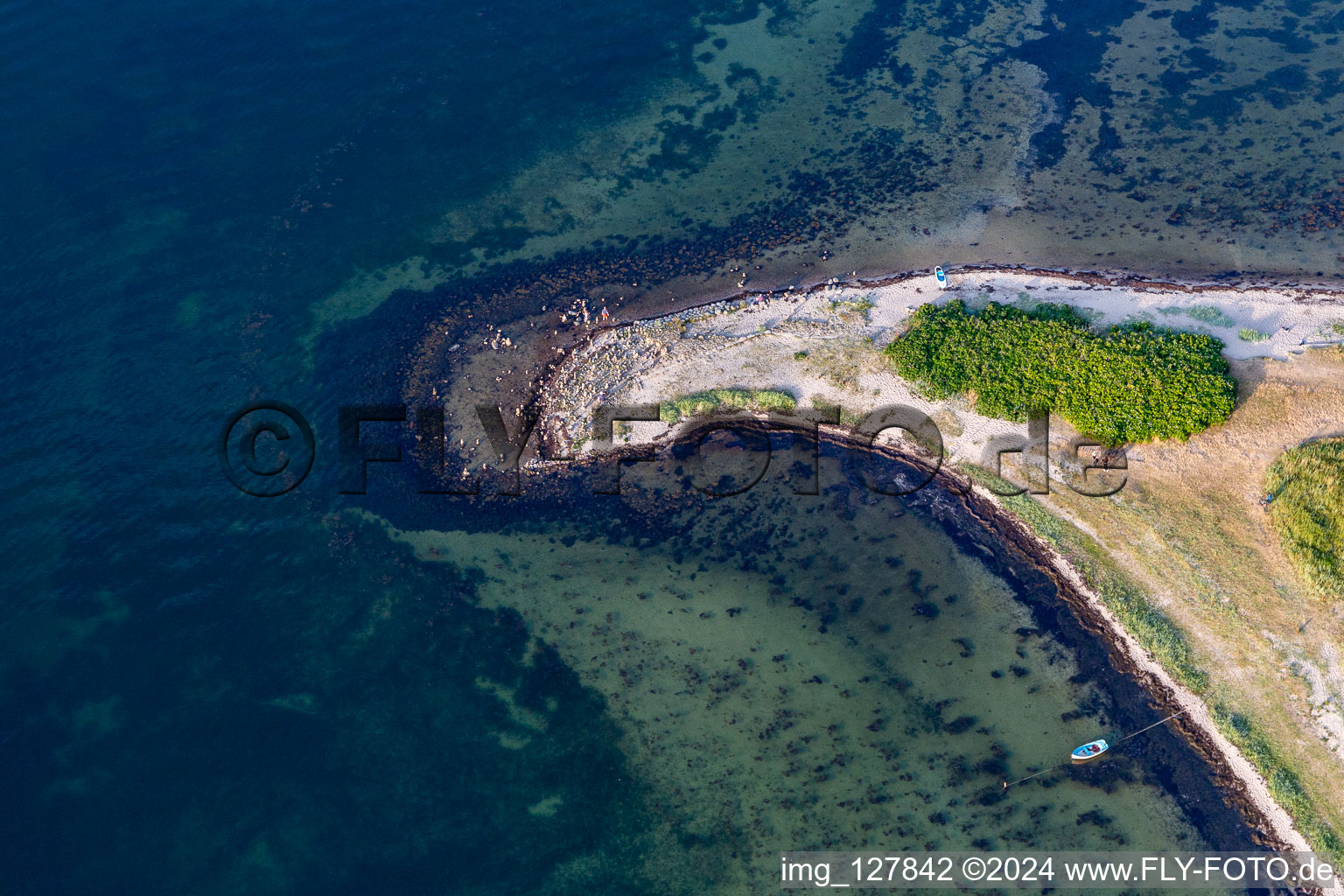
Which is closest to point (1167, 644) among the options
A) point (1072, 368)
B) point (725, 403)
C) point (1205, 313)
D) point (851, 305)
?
point (1072, 368)

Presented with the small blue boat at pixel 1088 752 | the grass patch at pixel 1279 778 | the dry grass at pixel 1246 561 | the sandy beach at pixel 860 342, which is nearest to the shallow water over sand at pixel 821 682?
the small blue boat at pixel 1088 752

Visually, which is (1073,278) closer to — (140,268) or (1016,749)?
(1016,749)

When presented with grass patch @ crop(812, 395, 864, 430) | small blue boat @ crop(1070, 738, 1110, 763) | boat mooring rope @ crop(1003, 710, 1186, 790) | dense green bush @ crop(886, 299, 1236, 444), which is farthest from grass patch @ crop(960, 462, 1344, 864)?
grass patch @ crop(812, 395, 864, 430)

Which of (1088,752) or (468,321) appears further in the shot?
(468,321)

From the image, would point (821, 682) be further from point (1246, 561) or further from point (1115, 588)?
point (1246, 561)

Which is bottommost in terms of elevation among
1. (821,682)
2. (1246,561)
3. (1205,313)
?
(821,682)

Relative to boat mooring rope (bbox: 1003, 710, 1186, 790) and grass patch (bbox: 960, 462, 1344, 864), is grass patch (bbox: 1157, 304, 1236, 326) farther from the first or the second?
boat mooring rope (bbox: 1003, 710, 1186, 790)

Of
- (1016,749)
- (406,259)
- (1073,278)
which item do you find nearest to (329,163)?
(406,259)
